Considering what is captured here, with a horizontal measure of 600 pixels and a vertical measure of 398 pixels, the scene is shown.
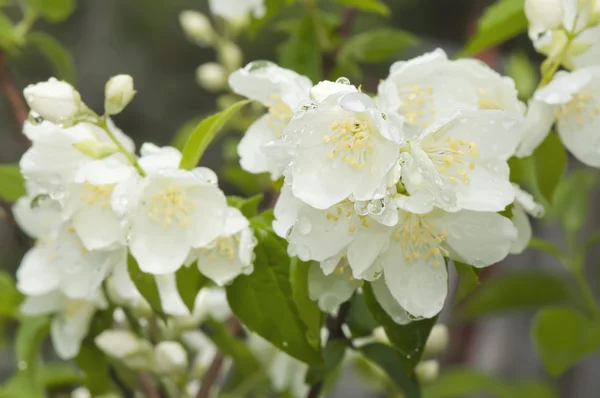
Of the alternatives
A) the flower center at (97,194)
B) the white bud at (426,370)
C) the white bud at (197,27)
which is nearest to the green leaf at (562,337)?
the white bud at (426,370)

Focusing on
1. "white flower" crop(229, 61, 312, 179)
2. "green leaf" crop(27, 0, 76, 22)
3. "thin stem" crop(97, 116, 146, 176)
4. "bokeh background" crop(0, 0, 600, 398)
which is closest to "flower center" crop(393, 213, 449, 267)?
"white flower" crop(229, 61, 312, 179)

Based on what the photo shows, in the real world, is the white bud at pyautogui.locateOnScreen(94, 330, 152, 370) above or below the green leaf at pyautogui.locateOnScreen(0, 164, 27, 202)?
below

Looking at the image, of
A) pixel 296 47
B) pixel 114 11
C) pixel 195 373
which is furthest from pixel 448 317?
pixel 114 11

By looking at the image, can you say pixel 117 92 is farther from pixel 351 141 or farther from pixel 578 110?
pixel 578 110

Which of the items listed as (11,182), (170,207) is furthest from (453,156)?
(11,182)

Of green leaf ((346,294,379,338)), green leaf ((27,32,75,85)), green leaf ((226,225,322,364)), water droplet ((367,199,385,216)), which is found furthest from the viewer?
green leaf ((27,32,75,85))

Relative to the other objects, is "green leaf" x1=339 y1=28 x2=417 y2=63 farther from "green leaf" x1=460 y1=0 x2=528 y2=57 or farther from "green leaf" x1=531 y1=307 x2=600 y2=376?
"green leaf" x1=531 y1=307 x2=600 y2=376

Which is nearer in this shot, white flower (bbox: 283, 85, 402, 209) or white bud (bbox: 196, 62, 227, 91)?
white flower (bbox: 283, 85, 402, 209)

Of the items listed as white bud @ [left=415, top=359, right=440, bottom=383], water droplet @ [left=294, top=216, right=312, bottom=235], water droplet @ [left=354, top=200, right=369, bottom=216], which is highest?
water droplet @ [left=354, top=200, right=369, bottom=216]
